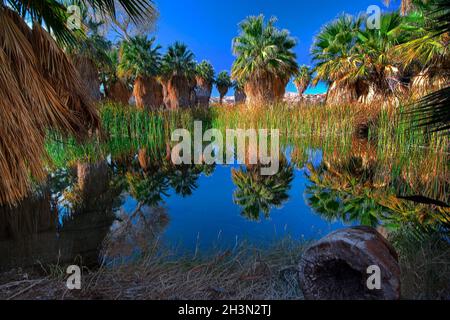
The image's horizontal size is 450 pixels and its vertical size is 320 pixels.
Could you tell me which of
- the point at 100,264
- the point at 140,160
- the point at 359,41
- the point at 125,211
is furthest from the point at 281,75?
the point at 100,264

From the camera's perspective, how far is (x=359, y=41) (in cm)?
1730

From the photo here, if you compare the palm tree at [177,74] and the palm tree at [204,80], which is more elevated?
the palm tree at [204,80]

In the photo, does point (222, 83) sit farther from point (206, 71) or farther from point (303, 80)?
point (303, 80)

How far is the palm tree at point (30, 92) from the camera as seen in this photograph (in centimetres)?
205

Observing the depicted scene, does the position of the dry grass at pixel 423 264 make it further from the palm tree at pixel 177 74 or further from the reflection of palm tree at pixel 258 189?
the palm tree at pixel 177 74

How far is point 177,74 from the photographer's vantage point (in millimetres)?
29797

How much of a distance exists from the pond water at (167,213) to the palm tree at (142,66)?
2132 centimetres

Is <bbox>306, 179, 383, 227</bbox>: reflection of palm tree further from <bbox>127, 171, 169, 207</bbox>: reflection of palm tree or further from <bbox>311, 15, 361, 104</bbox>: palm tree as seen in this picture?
<bbox>311, 15, 361, 104</bbox>: palm tree

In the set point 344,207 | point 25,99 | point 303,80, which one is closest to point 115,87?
point 303,80

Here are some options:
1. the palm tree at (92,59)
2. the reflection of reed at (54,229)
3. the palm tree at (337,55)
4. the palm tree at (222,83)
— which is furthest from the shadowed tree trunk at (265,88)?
the palm tree at (222,83)

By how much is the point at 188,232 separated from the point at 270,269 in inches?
52.3

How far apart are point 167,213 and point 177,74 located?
91.2ft

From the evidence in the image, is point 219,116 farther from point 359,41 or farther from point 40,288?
→ point 40,288

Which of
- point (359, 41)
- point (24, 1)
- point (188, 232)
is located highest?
point (359, 41)
